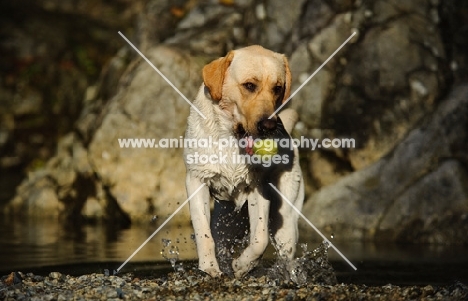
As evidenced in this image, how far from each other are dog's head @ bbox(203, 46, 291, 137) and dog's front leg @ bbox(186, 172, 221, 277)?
0.60 meters

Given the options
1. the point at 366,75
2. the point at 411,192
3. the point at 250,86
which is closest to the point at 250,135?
the point at 250,86

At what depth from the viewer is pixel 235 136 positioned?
7.25m

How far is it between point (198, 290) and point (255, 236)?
119 centimetres

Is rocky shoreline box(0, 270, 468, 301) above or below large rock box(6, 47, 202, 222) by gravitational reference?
below

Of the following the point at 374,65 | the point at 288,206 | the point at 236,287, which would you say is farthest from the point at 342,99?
the point at 236,287

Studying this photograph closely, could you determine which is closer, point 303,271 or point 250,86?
point 250,86

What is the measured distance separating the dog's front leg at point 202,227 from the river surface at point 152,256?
0.48 meters

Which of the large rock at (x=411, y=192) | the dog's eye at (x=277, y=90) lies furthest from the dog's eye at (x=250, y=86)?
the large rock at (x=411, y=192)

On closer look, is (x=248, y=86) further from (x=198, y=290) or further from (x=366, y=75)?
(x=366, y=75)

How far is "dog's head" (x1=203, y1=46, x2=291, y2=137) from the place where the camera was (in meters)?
6.93

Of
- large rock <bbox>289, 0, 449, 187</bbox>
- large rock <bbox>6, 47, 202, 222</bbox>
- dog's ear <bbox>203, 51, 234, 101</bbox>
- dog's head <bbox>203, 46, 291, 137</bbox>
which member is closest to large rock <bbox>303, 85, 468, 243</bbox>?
large rock <bbox>289, 0, 449, 187</bbox>

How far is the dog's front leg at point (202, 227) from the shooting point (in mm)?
7102

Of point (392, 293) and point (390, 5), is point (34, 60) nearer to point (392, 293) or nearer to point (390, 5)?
point (390, 5)

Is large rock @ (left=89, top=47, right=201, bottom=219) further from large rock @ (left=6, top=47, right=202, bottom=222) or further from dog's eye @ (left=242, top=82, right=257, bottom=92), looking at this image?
dog's eye @ (left=242, top=82, right=257, bottom=92)
